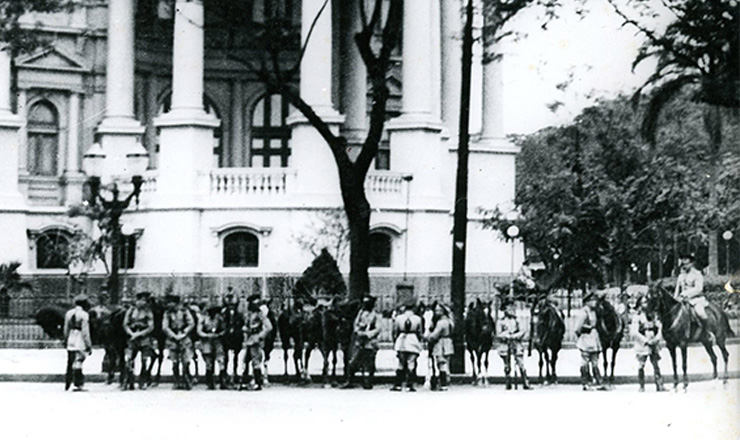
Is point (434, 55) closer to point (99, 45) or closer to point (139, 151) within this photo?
point (99, 45)

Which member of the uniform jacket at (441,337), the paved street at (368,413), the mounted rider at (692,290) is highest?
the mounted rider at (692,290)

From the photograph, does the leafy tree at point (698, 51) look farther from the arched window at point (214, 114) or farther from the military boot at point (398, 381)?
the arched window at point (214, 114)

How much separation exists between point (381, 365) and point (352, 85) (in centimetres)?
1906

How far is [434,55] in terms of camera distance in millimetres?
48875

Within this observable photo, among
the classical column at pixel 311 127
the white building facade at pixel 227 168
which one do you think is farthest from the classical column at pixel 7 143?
the classical column at pixel 311 127

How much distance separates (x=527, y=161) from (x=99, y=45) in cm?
3038

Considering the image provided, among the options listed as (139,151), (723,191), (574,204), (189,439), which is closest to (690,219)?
(723,191)

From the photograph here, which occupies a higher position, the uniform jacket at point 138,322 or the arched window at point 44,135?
the arched window at point 44,135

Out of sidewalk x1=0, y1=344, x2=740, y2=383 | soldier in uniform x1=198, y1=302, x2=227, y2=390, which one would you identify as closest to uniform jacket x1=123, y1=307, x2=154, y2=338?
soldier in uniform x1=198, y1=302, x2=227, y2=390

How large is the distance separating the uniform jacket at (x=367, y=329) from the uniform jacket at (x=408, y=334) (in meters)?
0.50

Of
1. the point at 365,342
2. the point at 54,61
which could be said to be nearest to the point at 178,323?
the point at 365,342

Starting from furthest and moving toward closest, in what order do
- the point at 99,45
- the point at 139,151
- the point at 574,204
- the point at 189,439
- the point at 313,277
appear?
the point at 99,45
the point at 574,204
the point at 313,277
the point at 139,151
the point at 189,439

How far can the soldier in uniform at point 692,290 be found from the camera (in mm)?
26516

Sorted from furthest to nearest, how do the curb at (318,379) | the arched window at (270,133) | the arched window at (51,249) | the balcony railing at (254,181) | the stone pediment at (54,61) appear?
the arched window at (270,133), the stone pediment at (54,61), the arched window at (51,249), the balcony railing at (254,181), the curb at (318,379)
